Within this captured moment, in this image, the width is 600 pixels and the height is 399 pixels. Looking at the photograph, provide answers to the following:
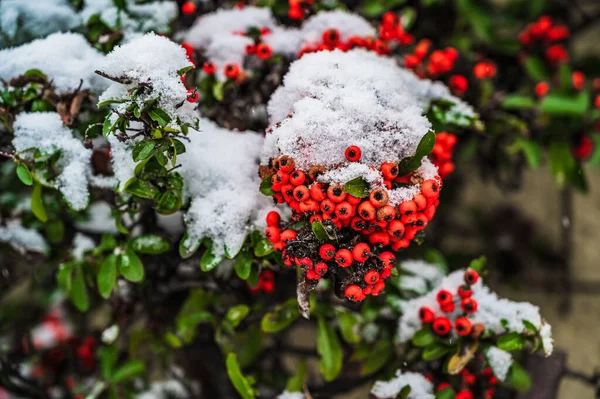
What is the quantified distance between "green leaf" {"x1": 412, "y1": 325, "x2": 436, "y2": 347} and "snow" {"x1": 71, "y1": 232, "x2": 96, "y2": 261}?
1.11 meters

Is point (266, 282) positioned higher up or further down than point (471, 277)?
further down

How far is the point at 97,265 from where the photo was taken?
1.59m

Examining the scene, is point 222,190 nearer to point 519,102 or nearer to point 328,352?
point 328,352

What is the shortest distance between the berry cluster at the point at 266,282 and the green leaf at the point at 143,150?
54 centimetres

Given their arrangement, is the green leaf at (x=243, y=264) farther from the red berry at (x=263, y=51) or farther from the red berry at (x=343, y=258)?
the red berry at (x=263, y=51)

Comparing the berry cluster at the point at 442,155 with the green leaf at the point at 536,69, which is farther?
the green leaf at the point at 536,69

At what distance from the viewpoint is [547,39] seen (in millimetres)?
2250

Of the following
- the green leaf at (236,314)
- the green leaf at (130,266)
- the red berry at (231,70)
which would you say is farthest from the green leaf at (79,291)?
the red berry at (231,70)

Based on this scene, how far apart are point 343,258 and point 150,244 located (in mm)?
669

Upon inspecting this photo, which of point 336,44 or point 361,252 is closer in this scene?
point 361,252

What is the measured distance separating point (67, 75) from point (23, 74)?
113mm

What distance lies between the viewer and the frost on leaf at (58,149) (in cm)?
138

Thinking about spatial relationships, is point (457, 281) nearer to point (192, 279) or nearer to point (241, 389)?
point (241, 389)

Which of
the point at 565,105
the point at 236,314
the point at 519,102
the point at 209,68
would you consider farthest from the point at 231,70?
the point at 565,105
